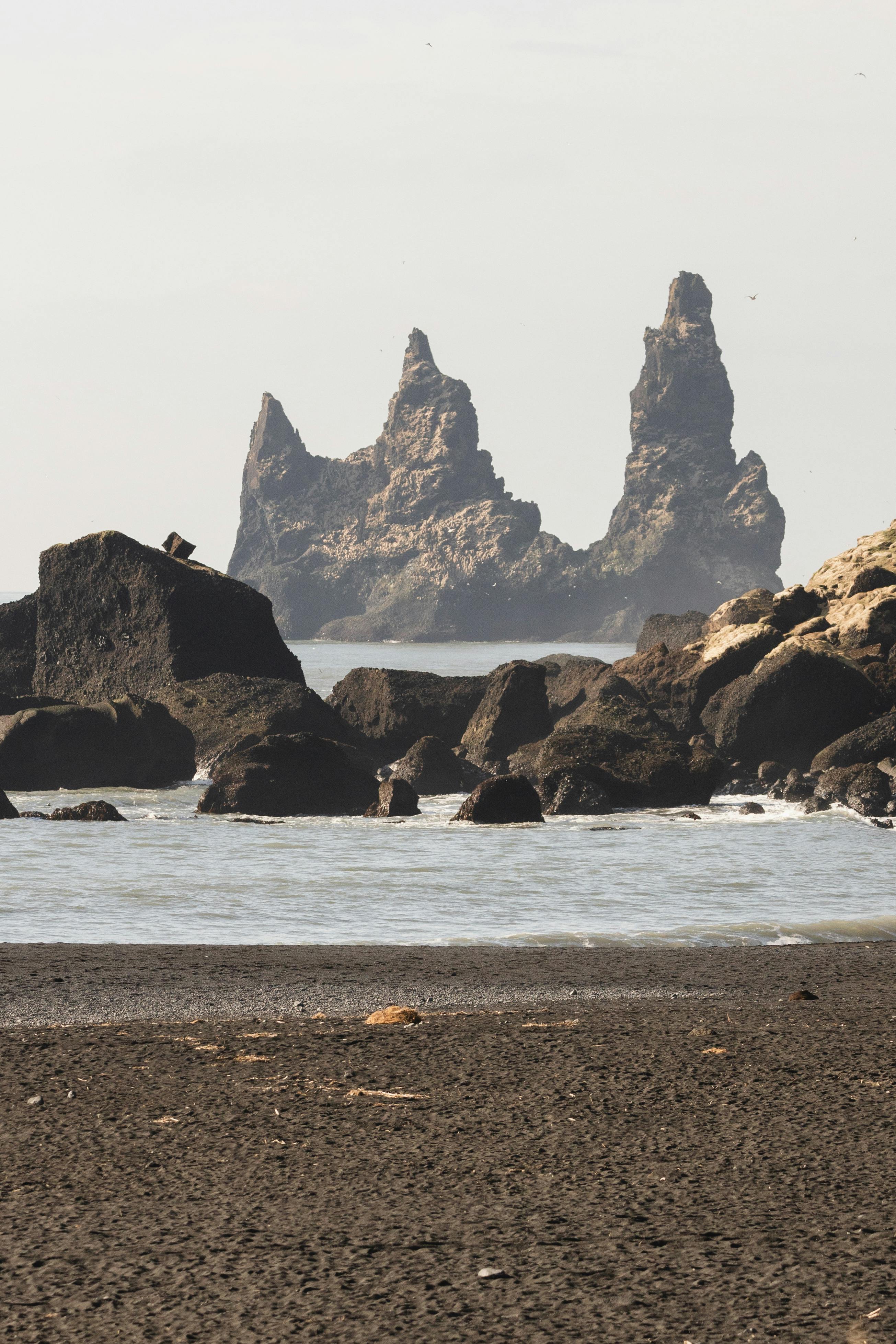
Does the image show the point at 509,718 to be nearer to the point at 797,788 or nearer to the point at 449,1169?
the point at 797,788

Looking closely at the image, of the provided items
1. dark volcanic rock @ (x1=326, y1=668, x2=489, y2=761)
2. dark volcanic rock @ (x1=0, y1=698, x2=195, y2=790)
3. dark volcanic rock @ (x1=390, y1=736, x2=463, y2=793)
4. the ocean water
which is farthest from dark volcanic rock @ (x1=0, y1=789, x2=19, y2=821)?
dark volcanic rock @ (x1=326, y1=668, x2=489, y2=761)

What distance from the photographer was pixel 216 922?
14102 mm

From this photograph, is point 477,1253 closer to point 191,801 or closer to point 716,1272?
point 716,1272

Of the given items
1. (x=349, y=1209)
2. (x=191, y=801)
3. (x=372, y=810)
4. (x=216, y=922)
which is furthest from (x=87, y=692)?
(x=349, y=1209)

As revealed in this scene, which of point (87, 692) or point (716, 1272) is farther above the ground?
point (87, 692)

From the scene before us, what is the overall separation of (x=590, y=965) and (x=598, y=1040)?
3.80 meters

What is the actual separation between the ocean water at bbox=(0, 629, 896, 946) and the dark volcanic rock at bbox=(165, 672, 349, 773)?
4011mm

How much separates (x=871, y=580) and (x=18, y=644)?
24890 mm

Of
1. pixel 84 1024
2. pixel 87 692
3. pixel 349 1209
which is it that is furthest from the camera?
pixel 87 692

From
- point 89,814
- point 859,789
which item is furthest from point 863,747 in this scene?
point 89,814

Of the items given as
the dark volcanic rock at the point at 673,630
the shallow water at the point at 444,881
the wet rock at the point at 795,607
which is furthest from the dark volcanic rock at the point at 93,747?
the dark volcanic rock at the point at 673,630

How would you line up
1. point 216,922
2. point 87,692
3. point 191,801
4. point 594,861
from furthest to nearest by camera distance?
point 87,692
point 191,801
point 594,861
point 216,922

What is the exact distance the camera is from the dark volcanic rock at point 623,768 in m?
26.8

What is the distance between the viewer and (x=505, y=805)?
2384 centimetres
